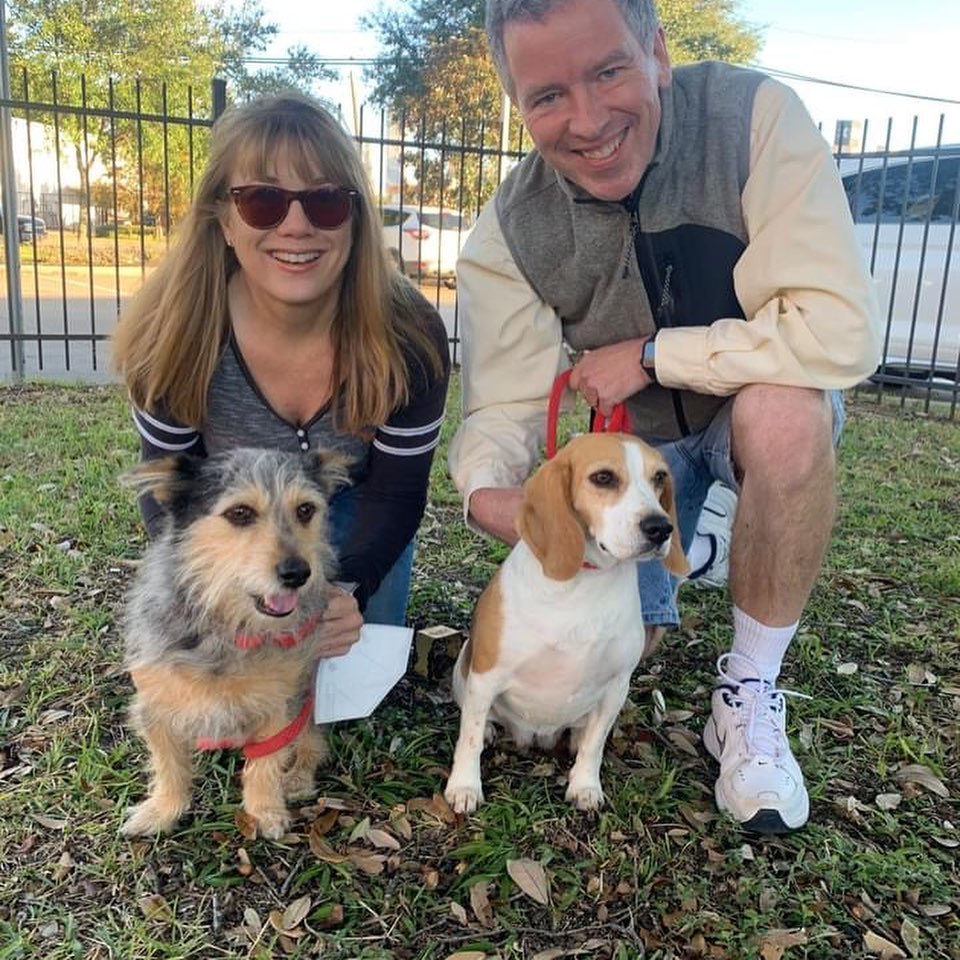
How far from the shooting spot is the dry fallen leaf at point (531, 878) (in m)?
2.27

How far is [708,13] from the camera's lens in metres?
35.4

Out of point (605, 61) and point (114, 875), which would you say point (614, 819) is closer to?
point (114, 875)

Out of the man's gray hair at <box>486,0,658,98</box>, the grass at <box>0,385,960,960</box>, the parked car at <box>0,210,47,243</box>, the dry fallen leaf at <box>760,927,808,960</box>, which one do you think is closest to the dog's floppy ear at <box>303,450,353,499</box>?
the grass at <box>0,385,960,960</box>

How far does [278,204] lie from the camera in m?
2.72

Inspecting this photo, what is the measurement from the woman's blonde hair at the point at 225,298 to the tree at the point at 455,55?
2286 centimetres

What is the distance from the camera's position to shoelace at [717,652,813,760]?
2.68 metres

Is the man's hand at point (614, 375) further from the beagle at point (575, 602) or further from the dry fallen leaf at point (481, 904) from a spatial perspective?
the dry fallen leaf at point (481, 904)

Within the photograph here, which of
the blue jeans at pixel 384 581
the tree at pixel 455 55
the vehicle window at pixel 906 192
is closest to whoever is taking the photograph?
the blue jeans at pixel 384 581

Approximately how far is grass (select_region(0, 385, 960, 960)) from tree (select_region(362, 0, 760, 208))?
76.0 feet

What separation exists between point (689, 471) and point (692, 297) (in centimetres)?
69

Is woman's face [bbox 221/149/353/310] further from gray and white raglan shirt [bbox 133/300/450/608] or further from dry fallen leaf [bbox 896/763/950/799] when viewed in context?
dry fallen leaf [bbox 896/763/950/799]

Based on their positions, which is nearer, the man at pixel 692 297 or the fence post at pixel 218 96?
the man at pixel 692 297

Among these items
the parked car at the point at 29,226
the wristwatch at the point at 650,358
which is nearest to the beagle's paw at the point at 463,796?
the wristwatch at the point at 650,358

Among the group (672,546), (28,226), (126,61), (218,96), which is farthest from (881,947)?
(126,61)
